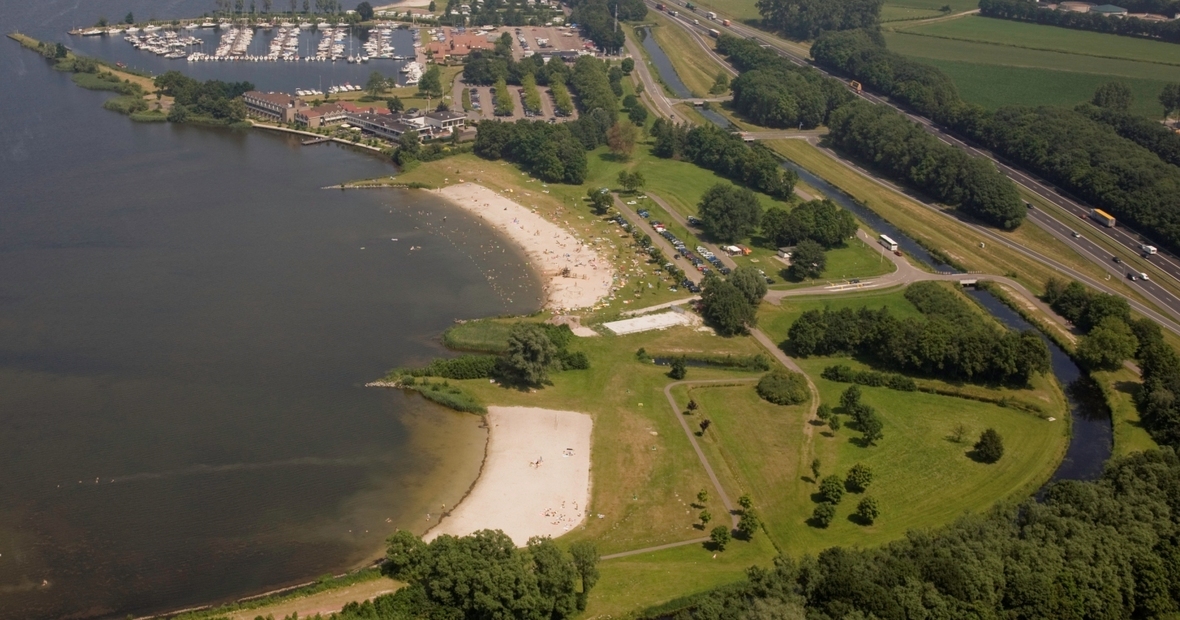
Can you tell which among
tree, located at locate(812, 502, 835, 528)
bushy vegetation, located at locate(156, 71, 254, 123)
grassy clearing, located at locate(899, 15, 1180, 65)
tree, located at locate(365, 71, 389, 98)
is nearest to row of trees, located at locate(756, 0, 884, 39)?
grassy clearing, located at locate(899, 15, 1180, 65)

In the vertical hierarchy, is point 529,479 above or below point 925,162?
below

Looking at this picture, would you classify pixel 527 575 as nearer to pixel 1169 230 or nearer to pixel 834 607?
pixel 834 607

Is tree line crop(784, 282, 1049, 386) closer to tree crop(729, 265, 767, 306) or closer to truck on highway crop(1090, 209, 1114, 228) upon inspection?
tree crop(729, 265, 767, 306)

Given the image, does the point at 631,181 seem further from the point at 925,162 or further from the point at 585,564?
the point at 585,564

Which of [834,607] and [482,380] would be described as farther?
[482,380]

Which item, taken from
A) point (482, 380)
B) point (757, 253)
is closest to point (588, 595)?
point (482, 380)

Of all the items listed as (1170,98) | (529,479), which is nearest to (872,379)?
(529,479)

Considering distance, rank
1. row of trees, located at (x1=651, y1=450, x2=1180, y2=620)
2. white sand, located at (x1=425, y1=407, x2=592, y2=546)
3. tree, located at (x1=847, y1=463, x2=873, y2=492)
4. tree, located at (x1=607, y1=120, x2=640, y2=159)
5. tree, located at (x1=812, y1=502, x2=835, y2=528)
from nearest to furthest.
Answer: row of trees, located at (x1=651, y1=450, x2=1180, y2=620) → white sand, located at (x1=425, y1=407, x2=592, y2=546) → tree, located at (x1=812, y1=502, x2=835, y2=528) → tree, located at (x1=847, y1=463, x2=873, y2=492) → tree, located at (x1=607, y1=120, x2=640, y2=159)
